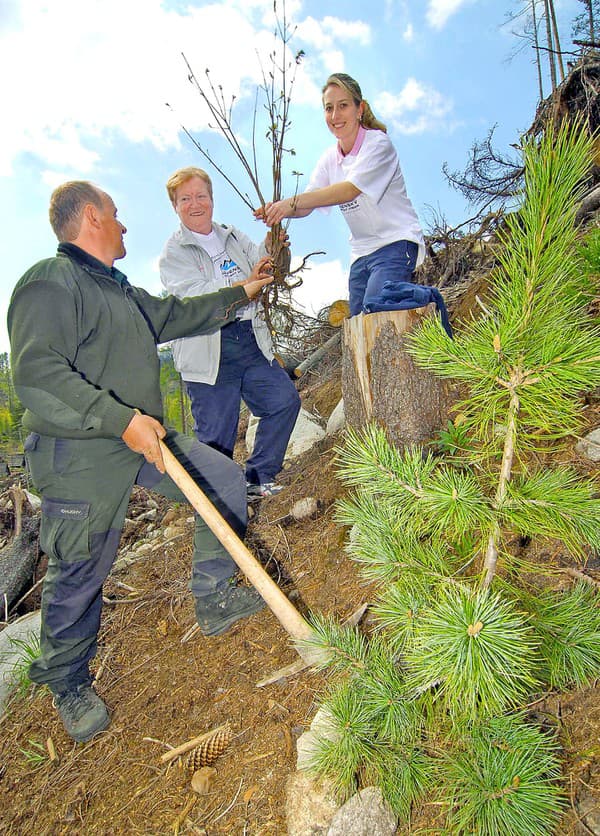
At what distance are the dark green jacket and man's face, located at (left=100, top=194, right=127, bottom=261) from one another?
0.35 ft

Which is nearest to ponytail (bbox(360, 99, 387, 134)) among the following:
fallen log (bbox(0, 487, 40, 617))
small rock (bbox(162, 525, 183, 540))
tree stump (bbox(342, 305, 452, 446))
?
tree stump (bbox(342, 305, 452, 446))

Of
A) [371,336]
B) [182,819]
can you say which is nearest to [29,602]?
[182,819]

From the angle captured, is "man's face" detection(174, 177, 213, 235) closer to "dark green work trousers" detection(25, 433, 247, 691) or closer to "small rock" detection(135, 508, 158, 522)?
"dark green work trousers" detection(25, 433, 247, 691)

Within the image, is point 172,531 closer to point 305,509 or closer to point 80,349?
point 305,509

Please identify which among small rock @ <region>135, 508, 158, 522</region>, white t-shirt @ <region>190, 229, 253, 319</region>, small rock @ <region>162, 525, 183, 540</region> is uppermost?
white t-shirt @ <region>190, 229, 253, 319</region>

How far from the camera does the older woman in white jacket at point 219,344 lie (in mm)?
3617

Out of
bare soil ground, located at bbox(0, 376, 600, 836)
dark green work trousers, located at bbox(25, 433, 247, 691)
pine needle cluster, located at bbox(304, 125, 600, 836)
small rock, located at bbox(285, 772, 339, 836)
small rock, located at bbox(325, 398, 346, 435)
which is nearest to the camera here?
pine needle cluster, located at bbox(304, 125, 600, 836)

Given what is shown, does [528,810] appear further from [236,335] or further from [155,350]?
[236,335]

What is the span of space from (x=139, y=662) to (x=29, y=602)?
7.44 ft

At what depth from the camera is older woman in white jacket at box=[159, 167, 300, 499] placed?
362 centimetres

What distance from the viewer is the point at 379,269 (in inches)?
123

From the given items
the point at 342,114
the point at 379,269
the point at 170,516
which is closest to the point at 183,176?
the point at 342,114

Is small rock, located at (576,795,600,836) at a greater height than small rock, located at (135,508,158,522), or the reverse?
small rock, located at (576,795,600,836)

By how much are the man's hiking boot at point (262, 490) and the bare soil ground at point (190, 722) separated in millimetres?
685
